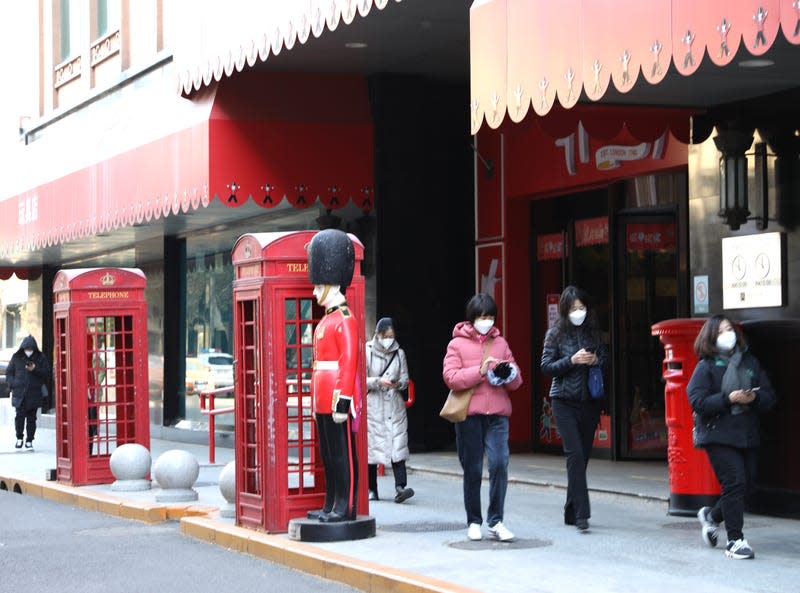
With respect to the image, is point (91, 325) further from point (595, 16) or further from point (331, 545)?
point (595, 16)

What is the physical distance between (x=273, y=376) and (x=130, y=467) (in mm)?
4868

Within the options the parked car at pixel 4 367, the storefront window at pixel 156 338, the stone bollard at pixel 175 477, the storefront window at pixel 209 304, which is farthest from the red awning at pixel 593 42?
the parked car at pixel 4 367

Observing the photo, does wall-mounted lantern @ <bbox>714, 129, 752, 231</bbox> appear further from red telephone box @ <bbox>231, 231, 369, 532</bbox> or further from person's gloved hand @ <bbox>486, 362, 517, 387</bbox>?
red telephone box @ <bbox>231, 231, 369, 532</bbox>

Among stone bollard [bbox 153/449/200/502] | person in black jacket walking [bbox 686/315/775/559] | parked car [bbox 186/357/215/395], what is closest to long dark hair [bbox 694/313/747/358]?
person in black jacket walking [bbox 686/315/775/559]

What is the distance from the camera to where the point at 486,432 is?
10.7m

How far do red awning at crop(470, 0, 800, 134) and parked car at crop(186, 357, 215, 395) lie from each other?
45.1 feet

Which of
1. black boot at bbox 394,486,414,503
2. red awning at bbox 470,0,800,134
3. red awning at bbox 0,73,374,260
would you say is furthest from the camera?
red awning at bbox 0,73,374,260

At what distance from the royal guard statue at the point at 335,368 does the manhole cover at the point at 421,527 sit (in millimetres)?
838

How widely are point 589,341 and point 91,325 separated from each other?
813 cm

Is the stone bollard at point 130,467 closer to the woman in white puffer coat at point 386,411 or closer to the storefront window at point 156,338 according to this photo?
the woman in white puffer coat at point 386,411

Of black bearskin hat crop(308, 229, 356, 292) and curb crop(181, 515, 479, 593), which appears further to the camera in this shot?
black bearskin hat crop(308, 229, 356, 292)

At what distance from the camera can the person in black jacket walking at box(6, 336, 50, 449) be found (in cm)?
2288

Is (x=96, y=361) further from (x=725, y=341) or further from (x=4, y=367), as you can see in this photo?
(x=4, y=367)

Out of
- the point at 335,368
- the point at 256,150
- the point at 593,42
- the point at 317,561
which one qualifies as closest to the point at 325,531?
the point at 317,561
